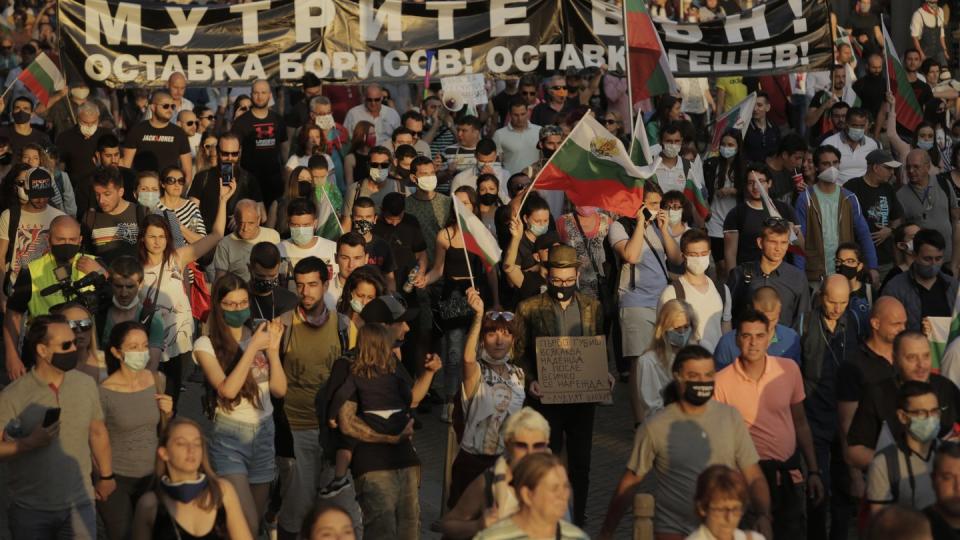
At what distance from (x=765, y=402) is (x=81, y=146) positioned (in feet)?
28.3

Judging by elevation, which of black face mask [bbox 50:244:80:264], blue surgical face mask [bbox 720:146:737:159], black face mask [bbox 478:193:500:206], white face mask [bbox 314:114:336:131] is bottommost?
black face mask [bbox 50:244:80:264]

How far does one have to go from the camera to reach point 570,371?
1075cm

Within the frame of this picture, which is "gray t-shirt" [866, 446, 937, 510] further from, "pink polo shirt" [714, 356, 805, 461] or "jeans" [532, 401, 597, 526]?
"jeans" [532, 401, 597, 526]

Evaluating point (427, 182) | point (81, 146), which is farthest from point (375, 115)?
point (427, 182)

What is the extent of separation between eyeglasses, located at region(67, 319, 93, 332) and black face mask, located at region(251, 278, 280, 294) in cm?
108

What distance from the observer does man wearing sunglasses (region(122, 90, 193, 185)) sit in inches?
635

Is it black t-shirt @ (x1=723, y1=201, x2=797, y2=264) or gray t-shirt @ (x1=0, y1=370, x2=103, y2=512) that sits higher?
black t-shirt @ (x1=723, y1=201, x2=797, y2=264)

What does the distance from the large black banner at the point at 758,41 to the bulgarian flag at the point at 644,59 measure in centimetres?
259

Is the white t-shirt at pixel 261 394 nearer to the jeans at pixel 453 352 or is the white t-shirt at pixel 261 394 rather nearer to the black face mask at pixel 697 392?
the black face mask at pixel 697 392

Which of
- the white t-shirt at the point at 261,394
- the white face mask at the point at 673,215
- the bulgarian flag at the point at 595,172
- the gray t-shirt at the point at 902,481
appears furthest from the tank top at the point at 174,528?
the white face mask at the point at 673,215

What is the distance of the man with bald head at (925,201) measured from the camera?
50.5 ft

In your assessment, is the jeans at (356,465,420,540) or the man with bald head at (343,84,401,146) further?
the man with bald head at (343,84,401,146)

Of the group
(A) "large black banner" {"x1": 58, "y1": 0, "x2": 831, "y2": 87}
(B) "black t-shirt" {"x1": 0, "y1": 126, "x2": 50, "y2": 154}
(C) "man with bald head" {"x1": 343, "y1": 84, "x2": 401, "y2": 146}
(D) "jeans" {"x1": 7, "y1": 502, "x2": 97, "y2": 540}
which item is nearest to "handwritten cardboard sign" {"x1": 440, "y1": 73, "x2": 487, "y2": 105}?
(A) "large black banner" {"x1": 58, "y1": 0, "x2": 831, "y2": 87}

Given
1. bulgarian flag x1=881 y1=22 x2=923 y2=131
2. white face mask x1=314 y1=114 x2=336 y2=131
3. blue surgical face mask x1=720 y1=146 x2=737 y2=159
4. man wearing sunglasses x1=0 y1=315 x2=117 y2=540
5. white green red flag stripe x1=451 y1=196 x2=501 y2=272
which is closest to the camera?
man wearing sunglasses x1=0 y1=315 x2=117 y2=540
